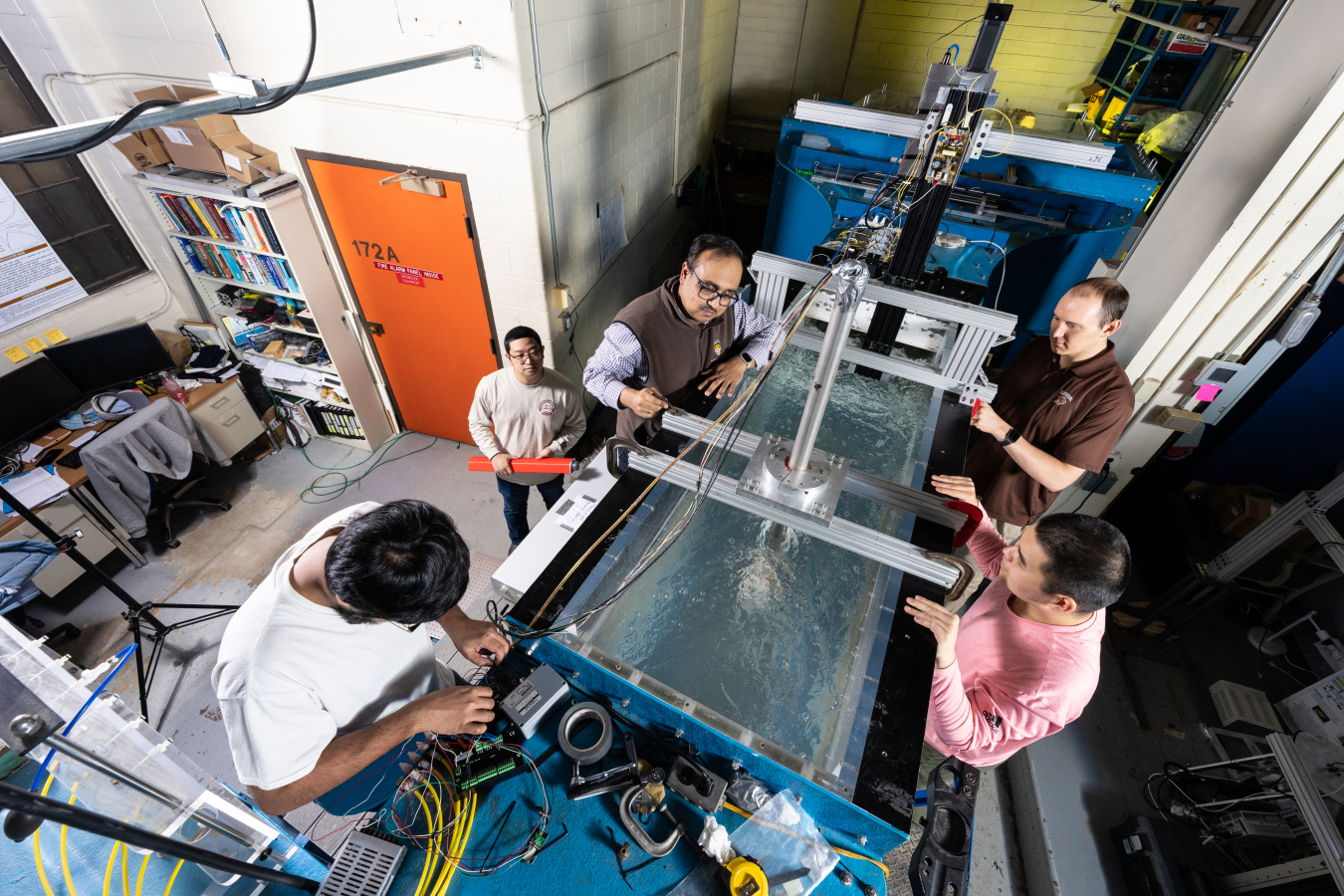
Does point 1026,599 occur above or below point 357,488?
above

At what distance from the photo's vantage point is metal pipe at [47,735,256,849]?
70 cm

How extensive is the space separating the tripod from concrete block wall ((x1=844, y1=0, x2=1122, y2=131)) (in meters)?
7.43

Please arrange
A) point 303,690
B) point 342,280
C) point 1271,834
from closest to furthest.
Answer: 1. point 303,690
2. point 1271,834
3. point 342,280

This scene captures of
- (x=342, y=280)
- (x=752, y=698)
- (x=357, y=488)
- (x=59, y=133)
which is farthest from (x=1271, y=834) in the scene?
(x=342, y=280)

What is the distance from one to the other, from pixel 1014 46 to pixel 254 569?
8067 mm

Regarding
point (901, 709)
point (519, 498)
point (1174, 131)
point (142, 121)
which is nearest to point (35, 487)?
point (519, 498)

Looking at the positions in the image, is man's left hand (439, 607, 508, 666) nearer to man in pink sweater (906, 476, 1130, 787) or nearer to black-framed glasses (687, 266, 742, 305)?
man in pink sweater (906, 476, 1130, 787)

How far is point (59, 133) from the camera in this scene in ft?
2.98

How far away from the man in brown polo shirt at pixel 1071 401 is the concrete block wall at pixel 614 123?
2349 millimetres

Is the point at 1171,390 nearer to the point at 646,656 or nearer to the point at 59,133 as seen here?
the point at 646,656

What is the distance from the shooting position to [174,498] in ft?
11.0

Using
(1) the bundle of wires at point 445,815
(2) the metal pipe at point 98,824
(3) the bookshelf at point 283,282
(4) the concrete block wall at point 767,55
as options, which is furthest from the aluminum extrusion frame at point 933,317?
(4) the concrete block wall at point 767,55

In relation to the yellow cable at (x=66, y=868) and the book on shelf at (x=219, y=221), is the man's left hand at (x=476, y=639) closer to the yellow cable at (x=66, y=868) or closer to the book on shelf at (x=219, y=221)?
the yellow cable at (x=66, y=868)

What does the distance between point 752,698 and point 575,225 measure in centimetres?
275
